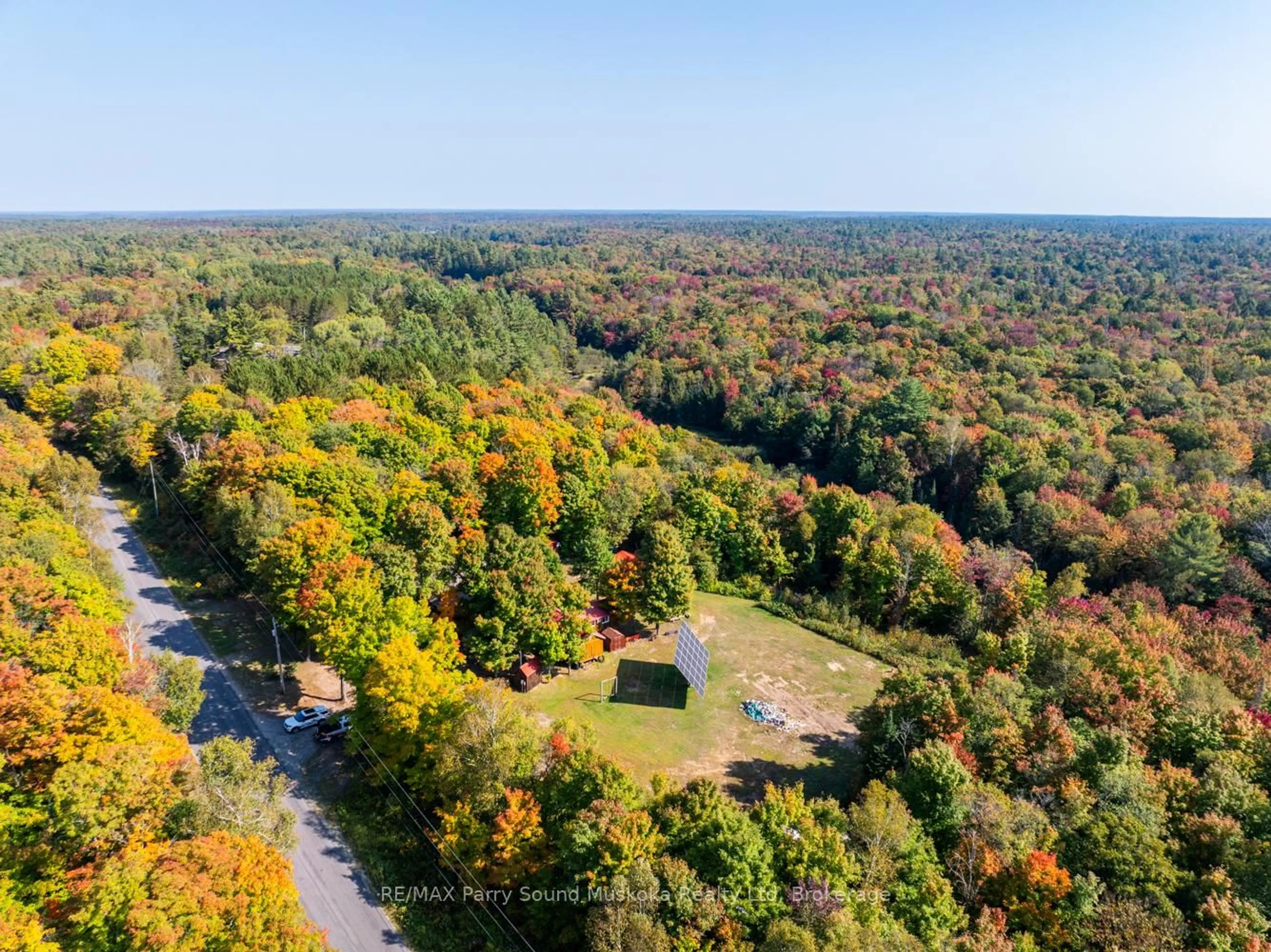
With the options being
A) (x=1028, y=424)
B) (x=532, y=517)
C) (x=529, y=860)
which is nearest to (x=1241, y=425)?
(x=1028, y=424)

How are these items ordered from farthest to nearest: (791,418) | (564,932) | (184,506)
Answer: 1. (791,418)
2. (184,506)
3. (564,932)

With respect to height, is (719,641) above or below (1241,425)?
below

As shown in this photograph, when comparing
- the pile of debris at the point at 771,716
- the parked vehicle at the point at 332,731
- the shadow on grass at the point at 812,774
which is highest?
the parked vehicle at the point at 332,731

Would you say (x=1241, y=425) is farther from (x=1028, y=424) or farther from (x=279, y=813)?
(x=279, y=813)

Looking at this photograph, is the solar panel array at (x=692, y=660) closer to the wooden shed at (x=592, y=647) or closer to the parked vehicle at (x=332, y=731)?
the wooden shed at (x=592, y=647)

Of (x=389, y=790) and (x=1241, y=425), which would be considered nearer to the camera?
(x=389, y=790)

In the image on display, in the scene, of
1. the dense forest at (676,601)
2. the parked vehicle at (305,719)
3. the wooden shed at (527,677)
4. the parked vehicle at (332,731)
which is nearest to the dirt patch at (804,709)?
the dense forest at (676,601)
